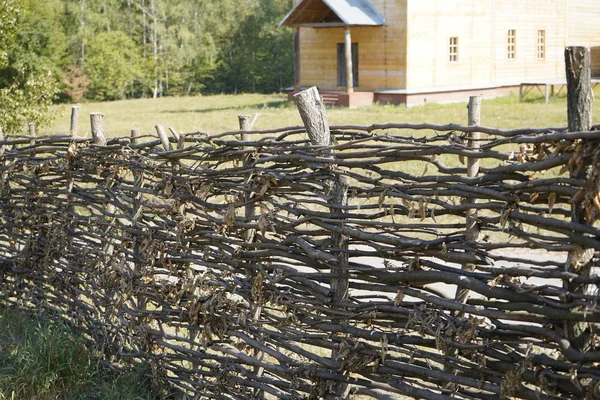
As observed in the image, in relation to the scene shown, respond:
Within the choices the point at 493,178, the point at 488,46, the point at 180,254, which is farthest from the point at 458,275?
the point at 488,46

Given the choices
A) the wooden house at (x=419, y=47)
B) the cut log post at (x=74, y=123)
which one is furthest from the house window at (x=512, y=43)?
the cut log post at (x=74, y=123)

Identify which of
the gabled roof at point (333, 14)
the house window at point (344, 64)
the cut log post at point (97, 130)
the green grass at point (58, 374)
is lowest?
the green grass at point (58, 374)

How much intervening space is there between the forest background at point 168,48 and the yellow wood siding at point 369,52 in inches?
610

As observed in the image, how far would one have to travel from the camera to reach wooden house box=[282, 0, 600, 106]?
23.8 metres

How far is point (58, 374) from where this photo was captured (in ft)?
15.9

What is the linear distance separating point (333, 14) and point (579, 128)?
23794mm

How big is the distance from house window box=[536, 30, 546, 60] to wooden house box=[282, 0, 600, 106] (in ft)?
0.12

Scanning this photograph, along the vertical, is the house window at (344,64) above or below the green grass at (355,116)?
above

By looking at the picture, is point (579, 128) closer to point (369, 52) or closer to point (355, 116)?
point (355, 116)

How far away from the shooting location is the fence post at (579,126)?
283 cm

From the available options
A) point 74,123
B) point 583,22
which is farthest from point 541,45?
point 74,123

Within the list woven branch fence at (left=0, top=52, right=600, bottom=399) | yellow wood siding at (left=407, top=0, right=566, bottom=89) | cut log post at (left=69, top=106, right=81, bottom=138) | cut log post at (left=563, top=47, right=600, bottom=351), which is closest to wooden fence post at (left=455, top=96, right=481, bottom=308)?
woven branch fence at (left=0, top=52, right=600, bottom=399)

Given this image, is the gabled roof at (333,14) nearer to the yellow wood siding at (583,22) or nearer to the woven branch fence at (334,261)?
the yellow wood siding at (583,22)

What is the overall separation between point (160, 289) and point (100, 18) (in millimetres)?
41096
